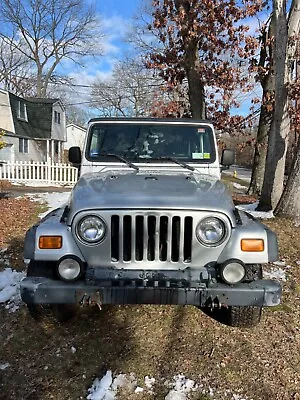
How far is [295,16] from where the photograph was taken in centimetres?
955

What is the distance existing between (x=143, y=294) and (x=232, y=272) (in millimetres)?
709

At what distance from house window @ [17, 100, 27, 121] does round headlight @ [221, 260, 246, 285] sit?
95.1ft

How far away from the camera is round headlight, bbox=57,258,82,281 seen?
287 centimetres

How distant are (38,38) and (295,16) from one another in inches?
1530

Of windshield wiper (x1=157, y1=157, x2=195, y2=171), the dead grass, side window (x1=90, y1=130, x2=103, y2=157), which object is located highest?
side window (x1=90, y1=130, x2=103, y2=157)

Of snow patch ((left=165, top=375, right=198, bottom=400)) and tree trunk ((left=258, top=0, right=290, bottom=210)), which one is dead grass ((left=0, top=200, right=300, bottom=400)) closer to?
snow patch ((left=165, top=375, right=198, bottom=400))

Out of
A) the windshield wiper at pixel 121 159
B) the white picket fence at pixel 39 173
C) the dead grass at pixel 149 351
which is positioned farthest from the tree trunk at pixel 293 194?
the white picket fence at pixel 39 173

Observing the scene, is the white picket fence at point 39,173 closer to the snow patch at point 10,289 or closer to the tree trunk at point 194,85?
the tree trunk at point 194,85

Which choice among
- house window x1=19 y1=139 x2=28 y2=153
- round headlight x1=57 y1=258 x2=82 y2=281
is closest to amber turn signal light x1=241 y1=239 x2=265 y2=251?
round headlight x1=57 y1=258 x2=82 y2=281

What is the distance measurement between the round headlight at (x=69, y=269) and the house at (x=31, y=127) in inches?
950

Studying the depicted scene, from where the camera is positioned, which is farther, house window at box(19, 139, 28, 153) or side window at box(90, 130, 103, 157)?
house window at box(19, 139, 28, 153)

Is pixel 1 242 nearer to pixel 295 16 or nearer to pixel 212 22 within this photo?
pixel 295 16

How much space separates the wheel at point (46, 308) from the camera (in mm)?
3047

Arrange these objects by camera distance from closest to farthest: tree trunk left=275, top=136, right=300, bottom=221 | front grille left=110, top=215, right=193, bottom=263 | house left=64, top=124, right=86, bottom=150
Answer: front grille left=110, top=215, right=193, bottom=263, tree trunk left=275, top=136, right=300, bottom=221, house left=64, top=124, right=86, bottom=150
